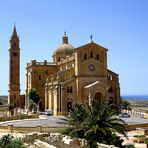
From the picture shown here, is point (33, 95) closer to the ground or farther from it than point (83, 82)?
closer to the ground

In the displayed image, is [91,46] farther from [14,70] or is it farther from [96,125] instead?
[96,125]

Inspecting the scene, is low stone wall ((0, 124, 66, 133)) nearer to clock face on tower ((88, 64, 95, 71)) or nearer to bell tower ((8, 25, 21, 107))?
clock face on tower ((88, 64, 95, 71))

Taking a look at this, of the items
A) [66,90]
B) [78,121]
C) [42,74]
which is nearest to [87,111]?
[78,121]

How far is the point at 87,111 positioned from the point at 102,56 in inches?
1476

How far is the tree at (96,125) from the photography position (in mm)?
31219

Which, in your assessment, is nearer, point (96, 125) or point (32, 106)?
point (96, 125)

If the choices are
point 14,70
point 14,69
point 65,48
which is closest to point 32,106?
point 14,70

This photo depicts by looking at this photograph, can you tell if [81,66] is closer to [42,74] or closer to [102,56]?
[102,56]

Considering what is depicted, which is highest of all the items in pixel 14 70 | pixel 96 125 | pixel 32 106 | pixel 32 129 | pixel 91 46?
pixel 91 46

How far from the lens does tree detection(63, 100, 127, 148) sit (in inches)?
1229

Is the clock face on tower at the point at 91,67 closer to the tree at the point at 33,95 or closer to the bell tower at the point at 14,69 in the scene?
the tree at the point at 33,95

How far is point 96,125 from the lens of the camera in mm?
31703

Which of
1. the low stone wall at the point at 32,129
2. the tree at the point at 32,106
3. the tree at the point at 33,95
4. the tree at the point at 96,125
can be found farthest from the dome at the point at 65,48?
the tree at the point at 96,125

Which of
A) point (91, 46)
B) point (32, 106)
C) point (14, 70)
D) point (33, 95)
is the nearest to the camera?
point (91, 46)
